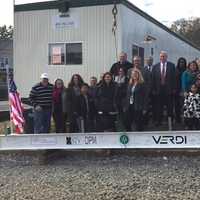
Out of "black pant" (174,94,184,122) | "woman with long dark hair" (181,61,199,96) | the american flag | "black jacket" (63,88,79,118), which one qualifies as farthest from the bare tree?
the american flag

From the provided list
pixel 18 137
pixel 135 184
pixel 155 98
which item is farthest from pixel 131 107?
pixel 135 184

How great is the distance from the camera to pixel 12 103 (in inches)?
430

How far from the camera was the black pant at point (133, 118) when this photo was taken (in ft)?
36.0

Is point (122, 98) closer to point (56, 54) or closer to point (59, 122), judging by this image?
point (59, 122)

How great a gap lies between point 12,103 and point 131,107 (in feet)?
7.88

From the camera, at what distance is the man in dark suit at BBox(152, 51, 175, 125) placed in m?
11.5

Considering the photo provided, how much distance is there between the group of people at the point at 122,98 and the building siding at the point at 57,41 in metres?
2.47

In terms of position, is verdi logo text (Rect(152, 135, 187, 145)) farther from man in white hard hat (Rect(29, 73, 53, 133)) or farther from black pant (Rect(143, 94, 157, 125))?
man in white hard hat (Rect(29, 73, 53, 133))

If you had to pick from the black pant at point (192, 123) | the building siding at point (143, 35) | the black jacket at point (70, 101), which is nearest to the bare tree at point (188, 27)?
the building siding at point (143, 35)

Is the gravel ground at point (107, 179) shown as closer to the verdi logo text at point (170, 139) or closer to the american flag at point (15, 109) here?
the verdi logo text at point (170, 139)

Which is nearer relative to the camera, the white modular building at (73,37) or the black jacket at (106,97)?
the black jacket at (106,97)

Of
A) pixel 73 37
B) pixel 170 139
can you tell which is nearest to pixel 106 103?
pixel 170 139

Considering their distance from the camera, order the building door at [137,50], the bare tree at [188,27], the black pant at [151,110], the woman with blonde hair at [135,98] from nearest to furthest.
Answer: the woman with blonde hair at [135,98] < the black pant at [151,110] < the building door at [137,50] < the bare tree at [188,27]

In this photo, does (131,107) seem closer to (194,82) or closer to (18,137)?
(194,82)
